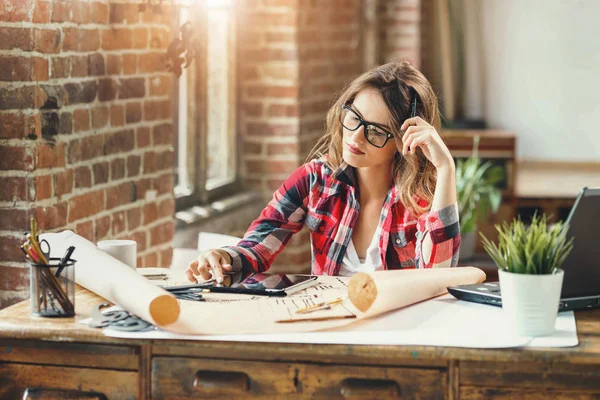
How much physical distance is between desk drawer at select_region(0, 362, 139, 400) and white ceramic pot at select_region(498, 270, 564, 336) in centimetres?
70

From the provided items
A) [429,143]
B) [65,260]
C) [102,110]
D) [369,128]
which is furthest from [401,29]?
[65,260]

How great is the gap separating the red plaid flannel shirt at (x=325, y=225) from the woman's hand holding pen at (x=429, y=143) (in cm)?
17

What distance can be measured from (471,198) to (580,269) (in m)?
2.80

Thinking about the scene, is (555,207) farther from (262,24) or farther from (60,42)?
(60,42)

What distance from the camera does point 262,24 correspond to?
432 cm

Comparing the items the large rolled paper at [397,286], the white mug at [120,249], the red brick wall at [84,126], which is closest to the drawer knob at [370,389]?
the large rolled paper at [397,286]

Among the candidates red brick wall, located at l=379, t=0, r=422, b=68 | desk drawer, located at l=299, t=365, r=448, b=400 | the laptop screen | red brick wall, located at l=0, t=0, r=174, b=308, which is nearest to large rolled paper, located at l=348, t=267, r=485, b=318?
desk drawer, located at l=299, t=365, r=448, b=400

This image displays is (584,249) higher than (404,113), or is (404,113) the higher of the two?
(404,113)

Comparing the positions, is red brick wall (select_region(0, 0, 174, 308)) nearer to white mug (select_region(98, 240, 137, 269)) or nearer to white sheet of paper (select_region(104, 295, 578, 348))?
white mug (select_region(98, 240, 137, 269))

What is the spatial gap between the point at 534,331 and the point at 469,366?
14cm

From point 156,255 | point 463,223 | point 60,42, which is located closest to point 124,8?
point 60,42

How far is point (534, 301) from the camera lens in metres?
1.71

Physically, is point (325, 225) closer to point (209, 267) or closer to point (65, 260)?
point (209, 267)

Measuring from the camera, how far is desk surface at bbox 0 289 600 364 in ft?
5.42
